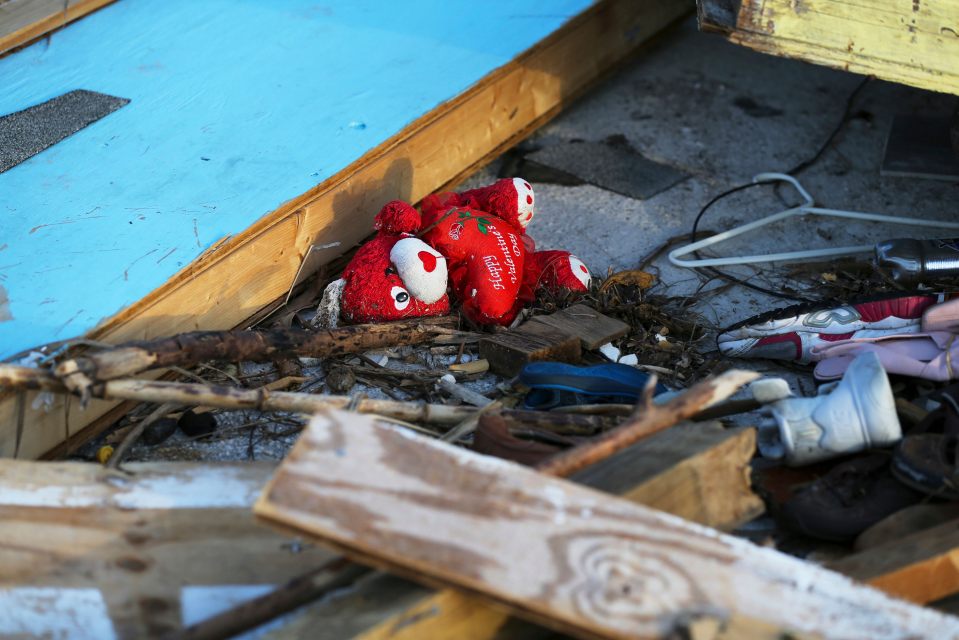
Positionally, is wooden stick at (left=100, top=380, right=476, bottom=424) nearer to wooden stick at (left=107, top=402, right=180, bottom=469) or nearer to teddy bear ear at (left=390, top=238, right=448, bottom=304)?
wooden stick at (left=107, top=402, right=180, bottom=469)

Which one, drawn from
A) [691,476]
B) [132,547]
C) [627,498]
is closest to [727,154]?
[691,476]

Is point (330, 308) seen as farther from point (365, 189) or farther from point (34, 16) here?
point (34, 16)

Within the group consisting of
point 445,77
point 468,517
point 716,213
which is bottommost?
point 716,213

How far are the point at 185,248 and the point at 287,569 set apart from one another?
1.31 meters

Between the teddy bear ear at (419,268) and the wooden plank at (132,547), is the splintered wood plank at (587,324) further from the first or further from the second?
the wooden plank at (132,547)

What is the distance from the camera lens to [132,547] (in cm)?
212

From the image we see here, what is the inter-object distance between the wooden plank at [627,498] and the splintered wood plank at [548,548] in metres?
0.08

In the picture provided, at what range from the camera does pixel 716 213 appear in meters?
4.16

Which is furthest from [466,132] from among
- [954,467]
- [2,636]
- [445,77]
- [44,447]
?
[2,636]

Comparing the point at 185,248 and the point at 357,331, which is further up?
the point at 185,248

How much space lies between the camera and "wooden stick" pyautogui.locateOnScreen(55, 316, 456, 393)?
7.86 feet

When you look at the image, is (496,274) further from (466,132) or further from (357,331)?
(466,132)

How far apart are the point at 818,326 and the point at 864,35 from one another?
3.19 ft

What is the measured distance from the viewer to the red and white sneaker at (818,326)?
121 inches
